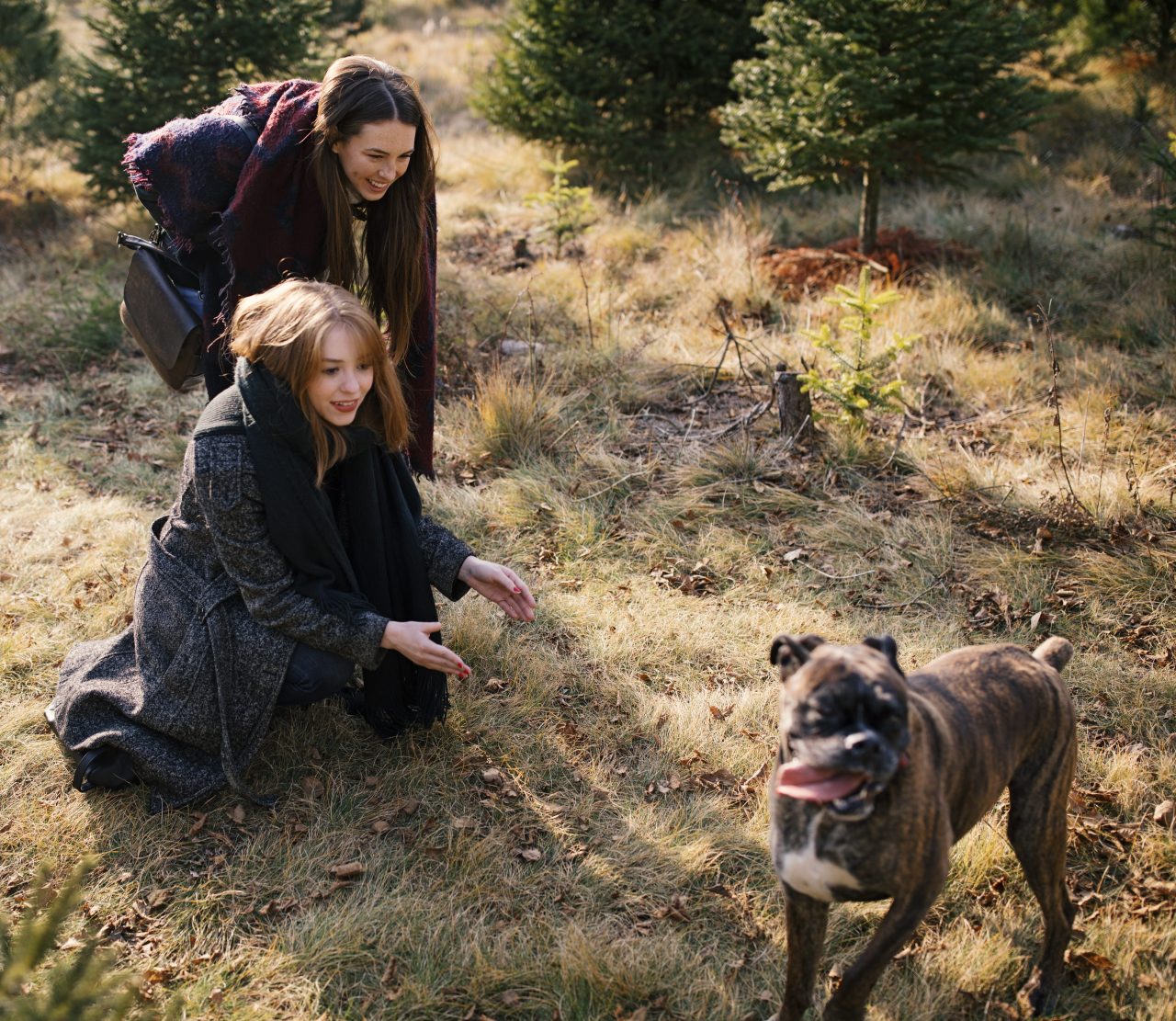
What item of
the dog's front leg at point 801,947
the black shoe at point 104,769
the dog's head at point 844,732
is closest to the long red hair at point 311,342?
the black shoe at point 104,769

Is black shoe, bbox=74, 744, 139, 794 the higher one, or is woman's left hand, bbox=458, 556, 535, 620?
woman's left hand, bbox=458, 556, 535, 620

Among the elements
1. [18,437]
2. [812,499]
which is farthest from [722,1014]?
[18,437]

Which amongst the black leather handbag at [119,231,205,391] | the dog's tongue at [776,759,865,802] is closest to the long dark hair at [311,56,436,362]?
the black leather handbag at [119,231,205,391]

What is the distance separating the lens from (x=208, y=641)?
3221 millimetres

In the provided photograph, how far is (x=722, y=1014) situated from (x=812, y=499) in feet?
9.84

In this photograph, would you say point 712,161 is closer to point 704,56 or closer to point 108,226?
point 704,56

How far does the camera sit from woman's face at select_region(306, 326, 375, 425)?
303 cm

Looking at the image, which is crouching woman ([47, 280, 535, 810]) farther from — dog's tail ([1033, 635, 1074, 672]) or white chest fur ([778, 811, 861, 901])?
dog's tail ([1033, 635, 1074, 672])

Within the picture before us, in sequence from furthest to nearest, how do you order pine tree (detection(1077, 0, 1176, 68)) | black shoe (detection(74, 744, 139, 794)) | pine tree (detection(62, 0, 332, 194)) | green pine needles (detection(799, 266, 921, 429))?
1. pine tree (detection(1077, 0, 1176, 68))
2. pine tree (detection(62, 0, 332, 194))
3. green pine needles (detection(799, 266, 921, 429))
4. black shoe (detection(74, 744, 139, 794))

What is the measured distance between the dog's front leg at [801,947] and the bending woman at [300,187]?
2609mm

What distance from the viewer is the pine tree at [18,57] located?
10.2 meters

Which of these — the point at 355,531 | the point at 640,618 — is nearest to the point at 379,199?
the point at 355,531

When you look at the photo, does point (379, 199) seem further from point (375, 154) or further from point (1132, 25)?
point (1132, 25)

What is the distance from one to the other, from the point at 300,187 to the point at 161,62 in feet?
21.3
